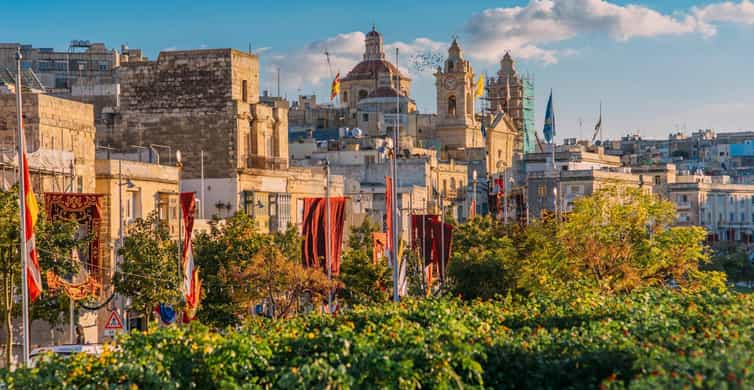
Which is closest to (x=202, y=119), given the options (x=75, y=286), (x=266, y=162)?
(x=266, y=162)

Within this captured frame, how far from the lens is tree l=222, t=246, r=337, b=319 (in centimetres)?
4228

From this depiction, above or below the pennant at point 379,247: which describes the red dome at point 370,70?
above

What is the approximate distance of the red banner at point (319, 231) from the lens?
136 ft

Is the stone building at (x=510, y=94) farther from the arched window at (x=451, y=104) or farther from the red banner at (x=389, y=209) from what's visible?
the red banner at (x=389, y=209)

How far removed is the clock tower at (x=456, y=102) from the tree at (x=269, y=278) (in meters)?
88.1

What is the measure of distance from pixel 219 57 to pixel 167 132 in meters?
3.81

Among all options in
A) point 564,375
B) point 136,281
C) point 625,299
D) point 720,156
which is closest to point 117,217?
point 136,281

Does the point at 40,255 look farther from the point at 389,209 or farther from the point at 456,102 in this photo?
the point at 456,102

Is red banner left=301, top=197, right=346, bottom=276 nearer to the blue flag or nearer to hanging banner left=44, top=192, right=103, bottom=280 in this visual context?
hanging banner left=44, top=192, right=103, bottom=280

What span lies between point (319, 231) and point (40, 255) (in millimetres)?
9391

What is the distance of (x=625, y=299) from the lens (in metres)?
29.5

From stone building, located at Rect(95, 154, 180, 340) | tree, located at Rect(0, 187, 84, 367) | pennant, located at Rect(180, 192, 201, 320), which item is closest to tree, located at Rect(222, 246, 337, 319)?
pennant, located at Rect(180, 192, 201, 320)

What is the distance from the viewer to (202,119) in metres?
55.6

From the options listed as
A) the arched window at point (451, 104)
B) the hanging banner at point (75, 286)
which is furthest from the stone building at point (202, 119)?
the arched window at point (451, 104)
